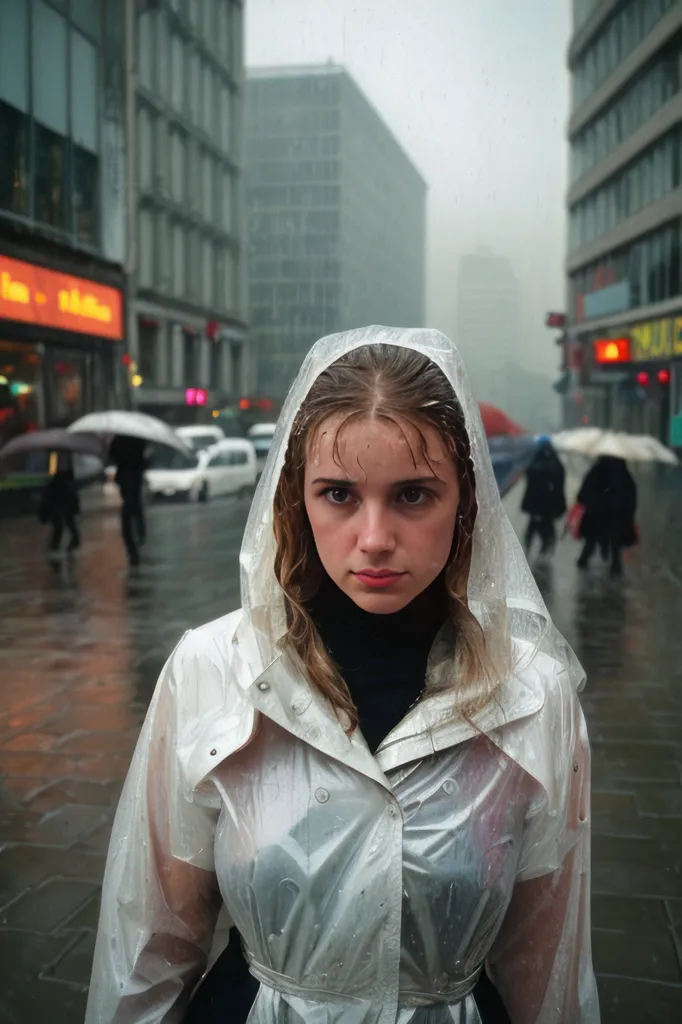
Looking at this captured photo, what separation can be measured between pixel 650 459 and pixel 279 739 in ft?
25.9

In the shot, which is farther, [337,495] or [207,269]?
[207,269]

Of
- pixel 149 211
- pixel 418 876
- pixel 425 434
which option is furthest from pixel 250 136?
pixel 418 876

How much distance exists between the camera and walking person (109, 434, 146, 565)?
10.2m

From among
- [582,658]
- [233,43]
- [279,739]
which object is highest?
[233,43]

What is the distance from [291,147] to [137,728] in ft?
10.00

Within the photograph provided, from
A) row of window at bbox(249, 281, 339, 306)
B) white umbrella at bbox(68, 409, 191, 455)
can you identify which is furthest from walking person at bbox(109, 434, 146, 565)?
row of window at bbox(249, 281, 339, 306)

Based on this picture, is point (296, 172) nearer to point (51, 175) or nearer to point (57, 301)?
point (51, 175)

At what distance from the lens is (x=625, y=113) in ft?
20.0

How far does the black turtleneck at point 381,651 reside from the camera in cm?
136

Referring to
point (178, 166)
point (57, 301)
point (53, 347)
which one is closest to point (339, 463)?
point (178, 166)

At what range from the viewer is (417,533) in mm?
1279

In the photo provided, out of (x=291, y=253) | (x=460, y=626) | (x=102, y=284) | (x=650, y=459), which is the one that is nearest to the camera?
(x=460, y=626)

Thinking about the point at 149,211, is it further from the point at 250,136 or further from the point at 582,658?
the point at 582,658

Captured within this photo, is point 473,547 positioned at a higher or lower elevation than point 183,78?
lower
